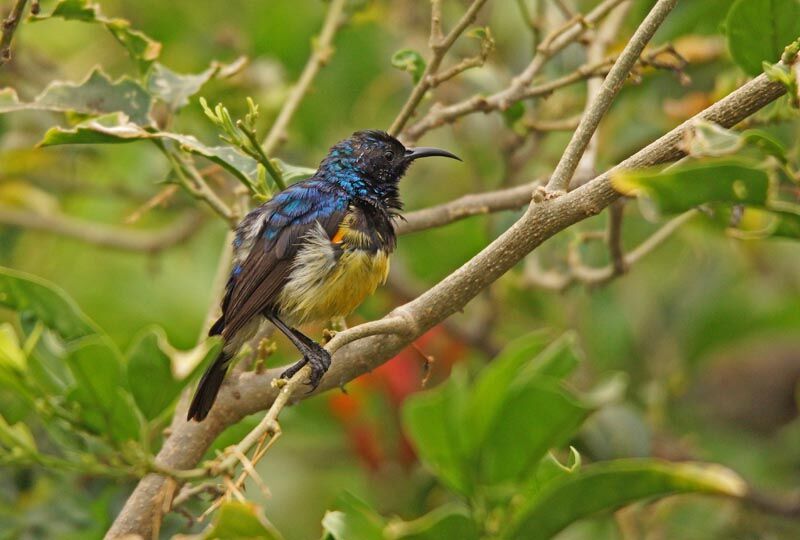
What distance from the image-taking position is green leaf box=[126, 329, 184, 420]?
224 cm

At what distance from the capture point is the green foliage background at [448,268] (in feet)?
14.8

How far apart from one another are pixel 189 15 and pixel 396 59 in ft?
8.53

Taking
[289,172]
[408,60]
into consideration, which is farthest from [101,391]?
[408,60]

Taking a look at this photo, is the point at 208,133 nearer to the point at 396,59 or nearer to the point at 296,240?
the point at 296,240

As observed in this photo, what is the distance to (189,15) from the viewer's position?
5.63 metres

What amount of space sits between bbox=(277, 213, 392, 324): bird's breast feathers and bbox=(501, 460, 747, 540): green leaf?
174cm

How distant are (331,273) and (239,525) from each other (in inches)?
71.2

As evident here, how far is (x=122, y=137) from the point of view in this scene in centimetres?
298

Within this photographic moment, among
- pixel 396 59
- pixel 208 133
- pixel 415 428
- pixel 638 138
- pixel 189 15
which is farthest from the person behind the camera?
pixel 189 15

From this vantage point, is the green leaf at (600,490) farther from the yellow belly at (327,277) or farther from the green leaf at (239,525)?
the yellow belly at (327,277)

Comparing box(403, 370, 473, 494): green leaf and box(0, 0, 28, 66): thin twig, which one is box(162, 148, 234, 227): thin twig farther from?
box(403, 370, 473, 494): green leaf

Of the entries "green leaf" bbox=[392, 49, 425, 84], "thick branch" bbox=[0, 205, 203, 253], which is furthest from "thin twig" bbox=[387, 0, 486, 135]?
"thick branch" bbox=[0, 205, 203, 253]

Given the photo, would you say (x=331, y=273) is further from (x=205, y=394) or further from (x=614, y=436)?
(x=614, y=436)

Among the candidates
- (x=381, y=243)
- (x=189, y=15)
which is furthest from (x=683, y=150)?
(x=189, y=15)
